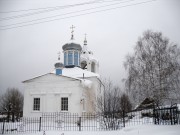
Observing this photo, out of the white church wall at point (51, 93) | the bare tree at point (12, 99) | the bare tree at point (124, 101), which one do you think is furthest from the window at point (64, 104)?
the bare tree at point (12, 99)

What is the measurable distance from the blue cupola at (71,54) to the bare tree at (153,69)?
8.50 metres

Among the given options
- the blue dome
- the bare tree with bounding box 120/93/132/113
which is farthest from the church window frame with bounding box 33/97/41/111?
the bare tree with bounding box 120/93/132/113

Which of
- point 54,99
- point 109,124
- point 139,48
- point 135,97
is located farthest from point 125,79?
point 109,124

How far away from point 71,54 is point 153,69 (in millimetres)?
12221

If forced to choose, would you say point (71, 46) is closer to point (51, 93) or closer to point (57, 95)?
point (51, 93)

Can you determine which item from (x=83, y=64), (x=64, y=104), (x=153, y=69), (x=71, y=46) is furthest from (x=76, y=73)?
(x=153, y=69)

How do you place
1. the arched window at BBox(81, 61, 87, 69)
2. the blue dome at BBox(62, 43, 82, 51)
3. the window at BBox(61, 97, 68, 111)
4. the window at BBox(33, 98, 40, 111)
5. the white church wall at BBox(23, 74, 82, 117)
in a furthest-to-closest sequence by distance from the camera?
the arched window at BBox(81, 61, 87, 69) < the blue dome at BBox(62, 43, 82, 51) < the window at BBox(33, 98, 40, 111) < the window at BBox(61, 97, 68, 111) < the white church wall at BBox(23, 74, 82, 117)

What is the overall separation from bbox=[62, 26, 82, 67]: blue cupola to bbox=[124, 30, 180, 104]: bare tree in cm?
850

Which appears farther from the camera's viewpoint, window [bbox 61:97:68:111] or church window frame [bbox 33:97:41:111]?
church window frame [bbox 33:97:41:111]

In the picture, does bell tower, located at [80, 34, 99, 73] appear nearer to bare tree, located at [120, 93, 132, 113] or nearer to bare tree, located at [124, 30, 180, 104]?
bare tree, located at [120, 93, 132, 113]

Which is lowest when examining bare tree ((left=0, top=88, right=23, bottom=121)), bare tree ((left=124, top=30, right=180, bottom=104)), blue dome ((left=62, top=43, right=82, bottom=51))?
bare tree ((left=0, top=88, right=23, bottom=121))

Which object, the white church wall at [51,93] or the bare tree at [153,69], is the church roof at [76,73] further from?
the bare tree at [153,69]

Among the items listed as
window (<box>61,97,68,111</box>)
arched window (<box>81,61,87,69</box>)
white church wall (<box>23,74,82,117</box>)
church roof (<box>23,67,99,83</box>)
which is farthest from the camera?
arched window (<box>81,61,87,69</box>)

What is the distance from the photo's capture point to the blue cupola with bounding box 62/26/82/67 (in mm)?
27219
